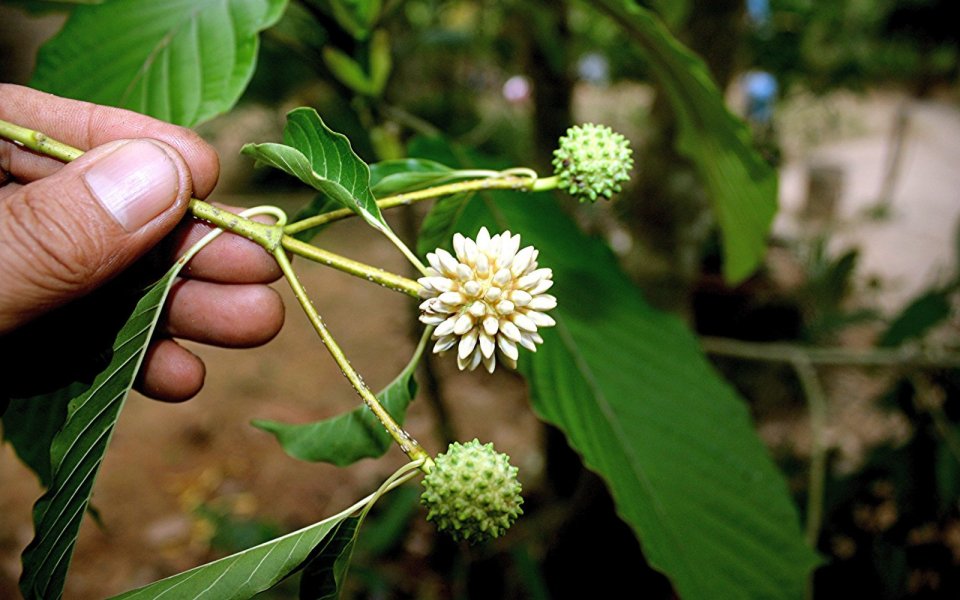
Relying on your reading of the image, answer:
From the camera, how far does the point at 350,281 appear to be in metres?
3.27

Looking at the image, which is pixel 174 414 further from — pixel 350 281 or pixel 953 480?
pixel 953 480

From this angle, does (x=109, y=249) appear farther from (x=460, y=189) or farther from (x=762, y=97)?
(x=762, y=97)

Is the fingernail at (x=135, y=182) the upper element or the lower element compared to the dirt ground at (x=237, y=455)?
upper

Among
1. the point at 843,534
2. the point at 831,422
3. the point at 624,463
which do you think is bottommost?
the point at 831,422

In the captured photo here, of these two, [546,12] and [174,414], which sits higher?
[546,12]

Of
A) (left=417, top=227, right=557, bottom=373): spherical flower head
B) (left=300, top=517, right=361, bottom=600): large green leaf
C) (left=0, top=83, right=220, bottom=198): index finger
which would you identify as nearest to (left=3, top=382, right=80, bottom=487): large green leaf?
(left=0, top=83, right=220, bottom=198): index finger

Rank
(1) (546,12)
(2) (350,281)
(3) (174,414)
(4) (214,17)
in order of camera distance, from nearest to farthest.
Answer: (4) (214,17) → (1) (546,12) → (3) (174,414) → (2) (350,281)

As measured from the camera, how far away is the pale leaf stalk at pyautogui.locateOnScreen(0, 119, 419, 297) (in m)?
0.51

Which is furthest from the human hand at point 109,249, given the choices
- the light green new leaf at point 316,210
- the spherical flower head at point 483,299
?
the spherical flower head at point 483,299

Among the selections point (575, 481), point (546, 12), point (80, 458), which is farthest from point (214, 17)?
point (575, 481)

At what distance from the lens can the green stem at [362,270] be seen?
50 cm

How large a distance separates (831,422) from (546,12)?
7.22 ft

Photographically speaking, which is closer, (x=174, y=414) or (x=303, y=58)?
(x=303, y=58)

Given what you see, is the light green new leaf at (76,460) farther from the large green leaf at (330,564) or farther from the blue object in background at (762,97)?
the blue object in background at (762,97)
